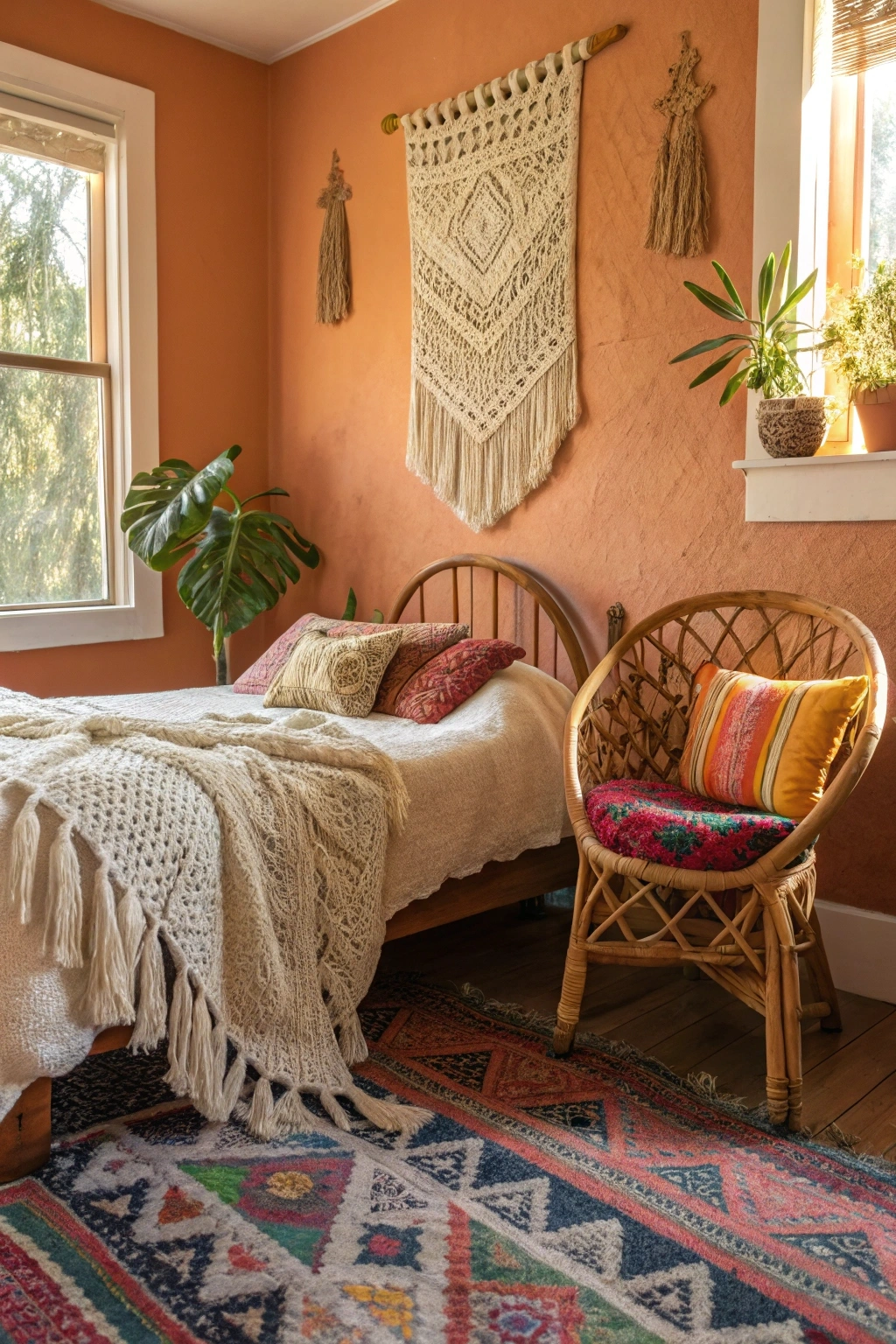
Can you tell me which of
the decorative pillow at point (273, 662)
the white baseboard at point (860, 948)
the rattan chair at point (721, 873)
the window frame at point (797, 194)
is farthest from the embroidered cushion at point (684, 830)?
the decorative pillow at point (273, 662)

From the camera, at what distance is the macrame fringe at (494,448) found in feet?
10.4

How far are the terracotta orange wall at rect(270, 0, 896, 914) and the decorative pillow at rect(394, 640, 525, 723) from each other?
0.37 meters

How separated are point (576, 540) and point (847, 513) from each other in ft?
2.74

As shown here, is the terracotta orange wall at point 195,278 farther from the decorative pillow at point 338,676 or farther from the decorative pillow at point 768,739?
the decorative pillow at point 768,739

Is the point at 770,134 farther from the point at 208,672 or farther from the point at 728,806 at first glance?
the point at 208,672

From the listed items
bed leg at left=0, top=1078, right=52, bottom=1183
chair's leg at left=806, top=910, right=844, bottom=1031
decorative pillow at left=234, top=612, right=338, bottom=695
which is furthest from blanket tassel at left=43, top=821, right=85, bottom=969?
decorative pillow at left=234, top=612, right=338, bottom=695

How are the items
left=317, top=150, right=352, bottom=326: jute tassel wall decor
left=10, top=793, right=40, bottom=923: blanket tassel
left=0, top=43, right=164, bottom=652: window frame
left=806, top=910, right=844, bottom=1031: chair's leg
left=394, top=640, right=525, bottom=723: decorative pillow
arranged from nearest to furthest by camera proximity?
1. left=10, top=793, right=40, bottom=923: blanket tassel
2. left=806, top=910, right=844, bottom=1031: chair's leg
3. left=394, top=640, right=525, bottom=723: decorative pillow
4. left=0, top=43, right=164, bottom=652: window frame
5. left=317, top=150, right=352, bottom=326: jute tassel wall decor

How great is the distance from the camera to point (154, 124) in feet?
12.3

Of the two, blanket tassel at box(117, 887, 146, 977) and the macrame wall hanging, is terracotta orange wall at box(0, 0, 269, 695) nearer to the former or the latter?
the macrame wall hanging

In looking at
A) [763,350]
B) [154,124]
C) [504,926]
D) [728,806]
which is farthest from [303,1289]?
[154,124]

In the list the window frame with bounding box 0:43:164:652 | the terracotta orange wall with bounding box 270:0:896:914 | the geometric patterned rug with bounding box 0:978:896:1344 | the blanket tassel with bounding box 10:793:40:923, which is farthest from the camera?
the window frame with bounding box 0:43:164:652

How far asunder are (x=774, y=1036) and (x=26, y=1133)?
4.06ft

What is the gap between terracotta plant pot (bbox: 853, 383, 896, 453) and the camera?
2504 millimetres

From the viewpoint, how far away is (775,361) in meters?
2.60
